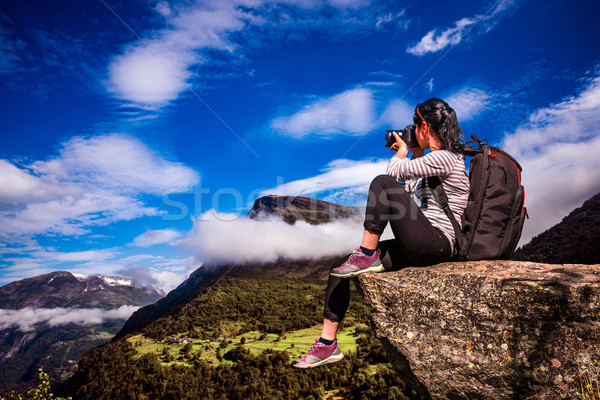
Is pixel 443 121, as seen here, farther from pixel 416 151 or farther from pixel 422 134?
pixel 416 151

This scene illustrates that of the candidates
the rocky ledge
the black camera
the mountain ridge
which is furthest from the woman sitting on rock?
the mountain ridge

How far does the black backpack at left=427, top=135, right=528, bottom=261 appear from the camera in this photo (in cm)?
416

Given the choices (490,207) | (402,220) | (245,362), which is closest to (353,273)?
(402,220)

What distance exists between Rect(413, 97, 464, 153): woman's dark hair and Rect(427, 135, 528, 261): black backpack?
0.80ft

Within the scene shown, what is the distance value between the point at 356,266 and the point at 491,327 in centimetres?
178

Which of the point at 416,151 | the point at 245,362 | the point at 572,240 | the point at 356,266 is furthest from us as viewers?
the point at 572,240

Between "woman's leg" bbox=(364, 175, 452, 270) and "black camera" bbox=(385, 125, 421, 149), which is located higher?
"black camera" bbox=(385, 125, 421, 149)

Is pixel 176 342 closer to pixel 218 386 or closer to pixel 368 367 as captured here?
pixel 218 386

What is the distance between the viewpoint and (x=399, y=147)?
4914 millimetres

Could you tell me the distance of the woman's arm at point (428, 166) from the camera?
13.8 feet

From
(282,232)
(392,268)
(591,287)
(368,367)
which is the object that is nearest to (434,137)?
(392,268)

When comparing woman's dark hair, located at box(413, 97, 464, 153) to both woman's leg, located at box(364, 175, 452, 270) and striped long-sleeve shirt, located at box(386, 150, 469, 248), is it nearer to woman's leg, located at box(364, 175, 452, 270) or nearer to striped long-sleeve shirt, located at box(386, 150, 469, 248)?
striped long-sleeve shirt, located at box(386, 150, 469, 248)

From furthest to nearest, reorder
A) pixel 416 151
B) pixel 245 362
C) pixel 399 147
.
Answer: pixel 245 362, pixel 416 151, pixel 399 147

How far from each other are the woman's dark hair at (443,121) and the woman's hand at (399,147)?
436mm
